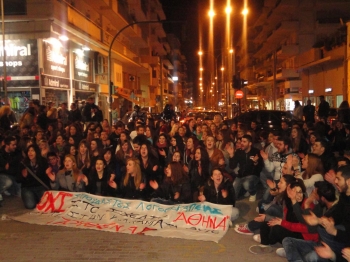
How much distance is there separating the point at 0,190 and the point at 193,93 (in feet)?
614

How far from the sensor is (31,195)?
8.93 m

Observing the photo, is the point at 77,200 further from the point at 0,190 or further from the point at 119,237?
the point at 0,190

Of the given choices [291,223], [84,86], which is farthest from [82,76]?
[291,223]

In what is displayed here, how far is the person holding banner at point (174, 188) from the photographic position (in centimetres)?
814

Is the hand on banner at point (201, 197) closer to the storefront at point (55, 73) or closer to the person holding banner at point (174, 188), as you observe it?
the person holding banner at point (174, 188)

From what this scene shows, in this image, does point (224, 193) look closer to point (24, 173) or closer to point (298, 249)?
point (298, 249)

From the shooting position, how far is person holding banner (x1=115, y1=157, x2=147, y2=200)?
8625 millimetres

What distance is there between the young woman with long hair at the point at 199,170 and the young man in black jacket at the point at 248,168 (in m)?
0.98

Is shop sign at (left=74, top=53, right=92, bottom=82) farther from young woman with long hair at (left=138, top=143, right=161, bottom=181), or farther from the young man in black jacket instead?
the young man in black jacket

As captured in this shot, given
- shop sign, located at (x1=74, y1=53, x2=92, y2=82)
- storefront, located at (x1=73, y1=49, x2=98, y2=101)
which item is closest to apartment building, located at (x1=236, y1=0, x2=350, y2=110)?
storefront, located at (x1=73, y1=49, x2=98, y2=101)

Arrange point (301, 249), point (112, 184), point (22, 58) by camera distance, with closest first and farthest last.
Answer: point (301, 249) < point (112, 184) < point (22, 58)

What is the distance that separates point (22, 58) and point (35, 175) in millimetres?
13906

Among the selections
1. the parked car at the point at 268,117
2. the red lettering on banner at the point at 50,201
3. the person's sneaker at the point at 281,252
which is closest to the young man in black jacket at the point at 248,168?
the person's sneaker at the point at 281,252

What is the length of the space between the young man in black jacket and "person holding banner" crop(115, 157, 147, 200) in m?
2.08
